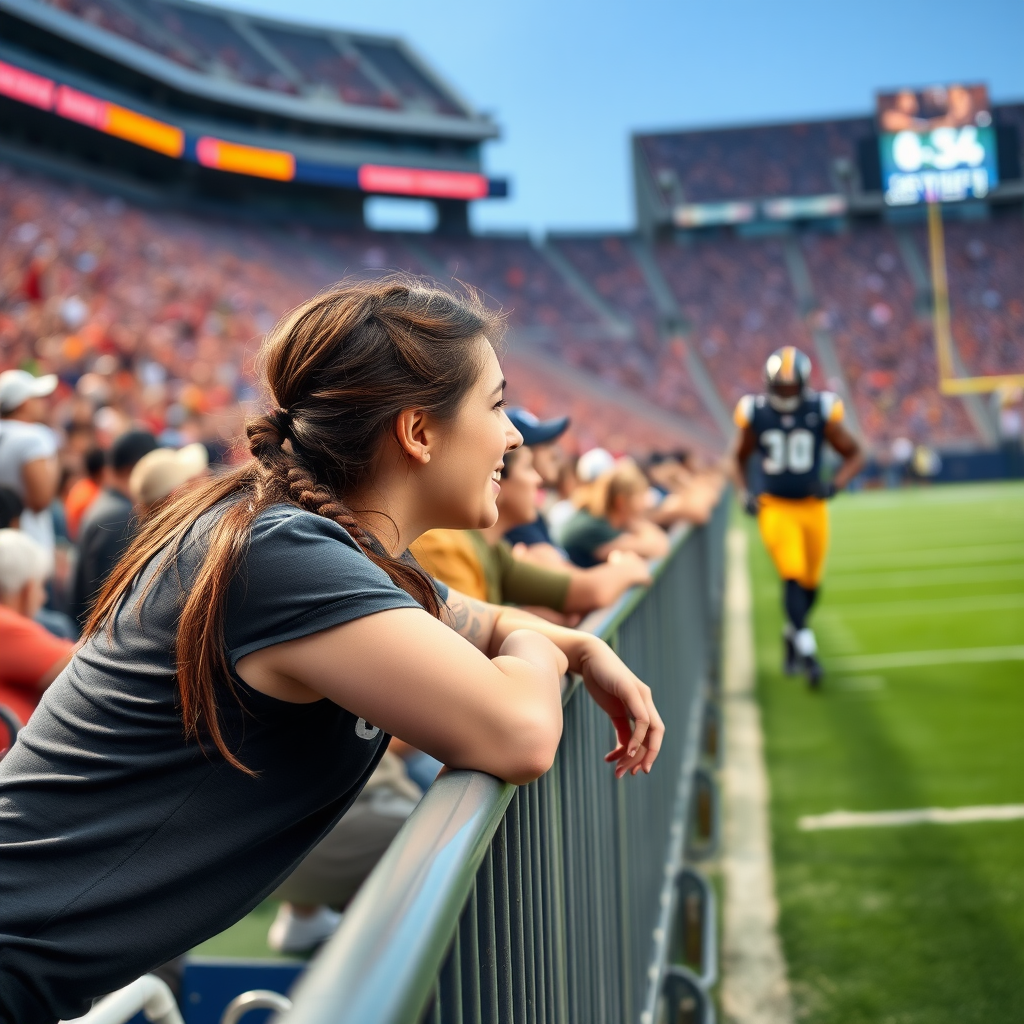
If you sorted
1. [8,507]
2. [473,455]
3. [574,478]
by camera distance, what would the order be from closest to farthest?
[473,455], [8,507], [574,478]

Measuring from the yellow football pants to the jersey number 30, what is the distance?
0.22 meters

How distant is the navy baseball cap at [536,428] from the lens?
12.0 feet

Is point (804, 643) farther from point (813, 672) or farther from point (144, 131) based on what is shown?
point (144, 131)

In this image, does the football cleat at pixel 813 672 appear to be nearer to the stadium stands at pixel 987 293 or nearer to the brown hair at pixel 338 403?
the brown hair at pixel 338 403

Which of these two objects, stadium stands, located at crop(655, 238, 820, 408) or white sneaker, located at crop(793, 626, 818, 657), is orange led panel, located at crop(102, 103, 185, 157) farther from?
white sneaker, located at crop(793, 626, 818, 657)

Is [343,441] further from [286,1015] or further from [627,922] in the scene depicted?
[627,922]

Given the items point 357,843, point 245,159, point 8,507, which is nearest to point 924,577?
point 8,507

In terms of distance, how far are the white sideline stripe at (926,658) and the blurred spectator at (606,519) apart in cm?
252

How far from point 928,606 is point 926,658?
93.1 inches

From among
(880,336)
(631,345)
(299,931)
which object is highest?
(631,345)

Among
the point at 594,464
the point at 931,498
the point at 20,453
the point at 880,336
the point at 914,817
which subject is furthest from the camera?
the point at 880,336

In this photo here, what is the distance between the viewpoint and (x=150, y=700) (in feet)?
4.30

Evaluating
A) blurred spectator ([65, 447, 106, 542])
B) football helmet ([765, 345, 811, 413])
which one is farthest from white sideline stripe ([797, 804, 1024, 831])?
blurred spectator ([65, 447, 106, 542])

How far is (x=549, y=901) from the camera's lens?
1584mm
